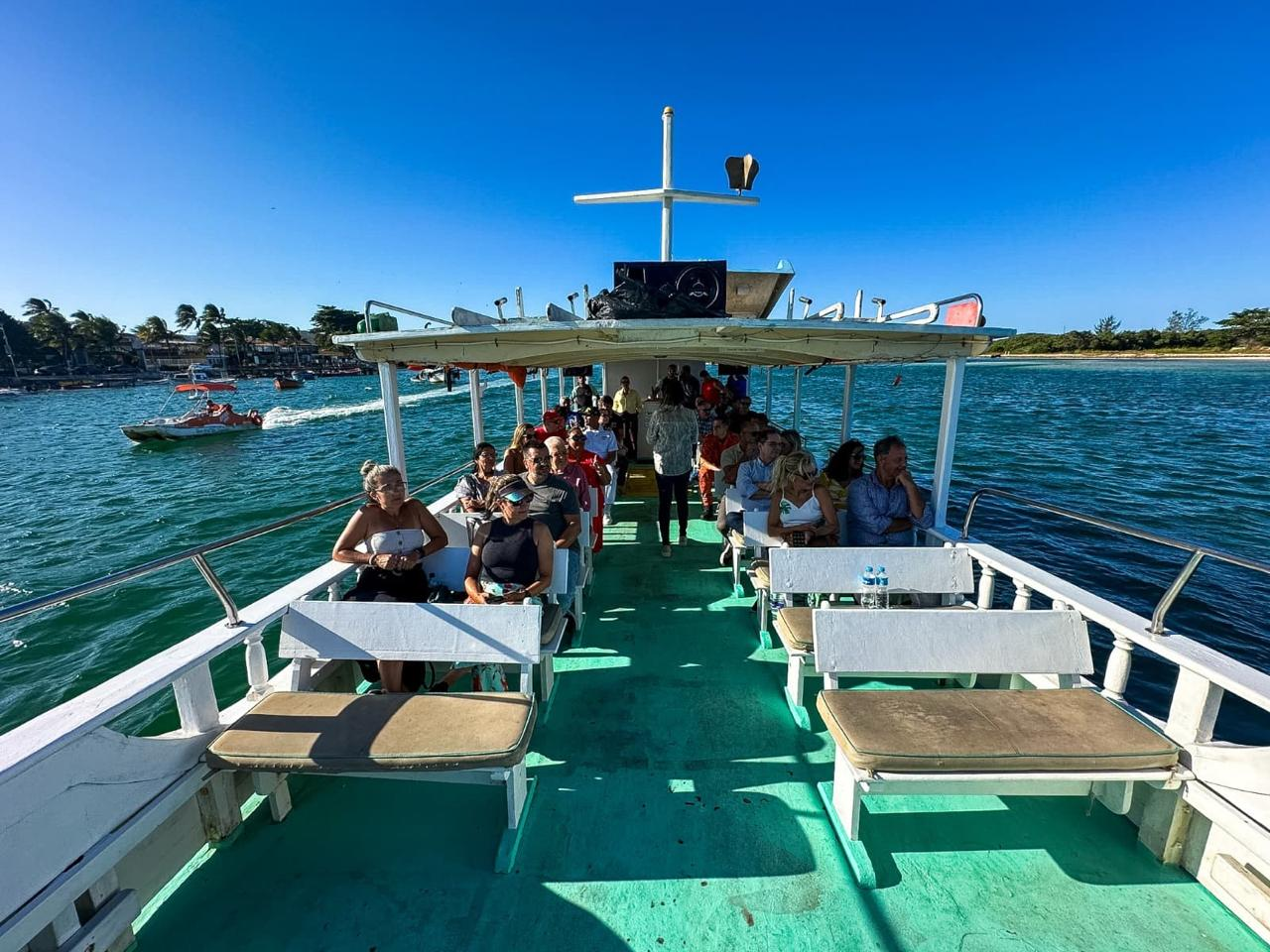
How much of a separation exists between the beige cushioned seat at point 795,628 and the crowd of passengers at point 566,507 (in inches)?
37.5

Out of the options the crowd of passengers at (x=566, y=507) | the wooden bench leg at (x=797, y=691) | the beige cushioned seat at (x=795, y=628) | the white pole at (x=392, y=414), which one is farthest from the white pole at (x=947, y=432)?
the white pole at (x=392, y=414)

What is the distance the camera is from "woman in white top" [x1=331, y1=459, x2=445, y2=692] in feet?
11.0

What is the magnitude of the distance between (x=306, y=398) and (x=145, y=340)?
6299cm

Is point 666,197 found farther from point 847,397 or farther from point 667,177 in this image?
point 847,397

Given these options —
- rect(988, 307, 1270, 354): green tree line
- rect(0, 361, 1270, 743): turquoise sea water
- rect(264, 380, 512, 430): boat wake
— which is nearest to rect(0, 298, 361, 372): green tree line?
rect(264, 380, 512, 430): boat wake

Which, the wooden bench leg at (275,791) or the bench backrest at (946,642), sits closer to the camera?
the wooden bench leg at (275,791)

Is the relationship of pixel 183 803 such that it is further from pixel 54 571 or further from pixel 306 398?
pixel 306 398

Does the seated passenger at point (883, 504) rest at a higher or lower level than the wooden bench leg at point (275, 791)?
higher

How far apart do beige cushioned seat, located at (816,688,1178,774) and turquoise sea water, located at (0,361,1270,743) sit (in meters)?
1.72

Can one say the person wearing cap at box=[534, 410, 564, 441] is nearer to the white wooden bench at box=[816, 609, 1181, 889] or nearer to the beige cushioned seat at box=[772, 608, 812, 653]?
the beige cushioned seat at box=[772, 608, 812, 653]

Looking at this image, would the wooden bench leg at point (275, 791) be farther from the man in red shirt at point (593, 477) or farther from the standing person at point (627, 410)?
the standing person at point (627, 410)

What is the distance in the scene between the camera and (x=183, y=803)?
226 cm

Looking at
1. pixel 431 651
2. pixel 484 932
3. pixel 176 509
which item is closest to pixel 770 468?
pixel 431 651

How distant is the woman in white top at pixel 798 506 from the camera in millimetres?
4230
